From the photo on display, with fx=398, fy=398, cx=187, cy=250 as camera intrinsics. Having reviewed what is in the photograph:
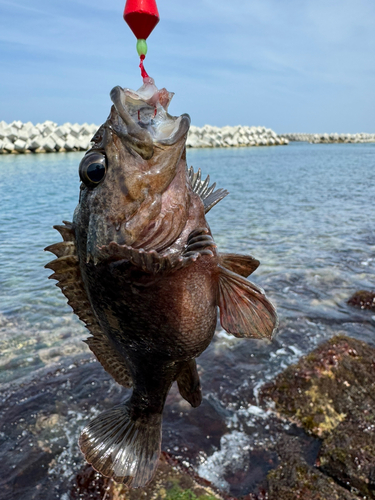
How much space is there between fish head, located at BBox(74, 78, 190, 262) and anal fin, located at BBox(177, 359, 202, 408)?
100 centimetres

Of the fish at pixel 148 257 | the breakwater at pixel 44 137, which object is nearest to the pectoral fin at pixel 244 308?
the fish at pixel 148 257

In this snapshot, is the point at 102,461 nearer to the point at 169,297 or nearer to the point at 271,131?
the point at 169,297

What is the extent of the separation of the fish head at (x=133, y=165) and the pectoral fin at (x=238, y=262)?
0.45 metres

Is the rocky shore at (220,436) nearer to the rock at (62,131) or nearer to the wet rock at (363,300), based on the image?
the wet rock at (363,300)

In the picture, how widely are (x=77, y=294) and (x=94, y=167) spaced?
76 centimetres

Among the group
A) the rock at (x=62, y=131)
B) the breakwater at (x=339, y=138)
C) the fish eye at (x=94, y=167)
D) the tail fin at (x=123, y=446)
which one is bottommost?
the tail fin at (x=123, y=446)

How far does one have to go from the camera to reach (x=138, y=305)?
6.07 feet

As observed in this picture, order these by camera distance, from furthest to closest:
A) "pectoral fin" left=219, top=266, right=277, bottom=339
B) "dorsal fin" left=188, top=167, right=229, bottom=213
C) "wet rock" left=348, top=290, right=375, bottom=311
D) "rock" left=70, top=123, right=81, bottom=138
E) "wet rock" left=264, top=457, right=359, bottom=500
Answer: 1. "rock" left=70, top=123, right=81, bottom=138
2. "wet rock" left=348, top=290, right=375, bottom=311
3. "wet rock" left=264, top=457, right=359, bottom=500
4. "dorsal fin" left=188, top=167, right=229, bottom=213
5. "pectoral fin" left=219, top=266, right=277, bottom=339

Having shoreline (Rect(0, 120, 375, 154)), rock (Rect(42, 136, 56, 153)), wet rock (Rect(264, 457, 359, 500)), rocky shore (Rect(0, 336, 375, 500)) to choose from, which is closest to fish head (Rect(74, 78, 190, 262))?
rocky shore (Rect(0, 336, 375, 500))

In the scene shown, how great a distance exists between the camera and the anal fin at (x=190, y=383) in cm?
239

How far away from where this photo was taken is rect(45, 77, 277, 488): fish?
5.64 ft

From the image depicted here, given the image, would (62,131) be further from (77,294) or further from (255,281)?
(77,294)

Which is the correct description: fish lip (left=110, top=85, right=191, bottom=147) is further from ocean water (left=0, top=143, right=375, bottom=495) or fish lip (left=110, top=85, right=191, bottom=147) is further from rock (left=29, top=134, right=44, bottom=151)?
rock (left=29, top=134, right=44, bottom=151)

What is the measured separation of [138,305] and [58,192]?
19.6 meters
